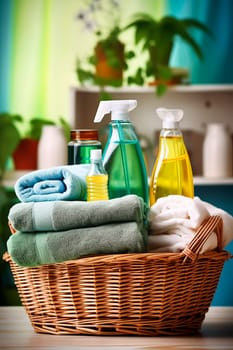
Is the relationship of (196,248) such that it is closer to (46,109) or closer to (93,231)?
(93,231)

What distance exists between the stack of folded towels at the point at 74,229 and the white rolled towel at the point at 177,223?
0.02 metres

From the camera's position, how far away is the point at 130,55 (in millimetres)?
2941

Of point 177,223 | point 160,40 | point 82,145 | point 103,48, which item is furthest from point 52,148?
point 177,223

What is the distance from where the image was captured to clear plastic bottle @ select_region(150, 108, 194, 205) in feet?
3.63

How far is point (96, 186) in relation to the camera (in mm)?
1054

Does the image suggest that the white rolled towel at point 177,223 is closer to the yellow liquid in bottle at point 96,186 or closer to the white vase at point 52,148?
the yellow liquid in bottle at point 96,186

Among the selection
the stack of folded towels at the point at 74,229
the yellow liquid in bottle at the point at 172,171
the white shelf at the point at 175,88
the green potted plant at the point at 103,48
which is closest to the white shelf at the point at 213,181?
the white shelf at the point at 175,88

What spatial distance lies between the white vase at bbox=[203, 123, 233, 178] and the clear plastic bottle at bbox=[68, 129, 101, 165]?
180 cm

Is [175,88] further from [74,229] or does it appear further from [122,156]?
[74,229]

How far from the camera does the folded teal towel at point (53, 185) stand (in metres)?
1.03

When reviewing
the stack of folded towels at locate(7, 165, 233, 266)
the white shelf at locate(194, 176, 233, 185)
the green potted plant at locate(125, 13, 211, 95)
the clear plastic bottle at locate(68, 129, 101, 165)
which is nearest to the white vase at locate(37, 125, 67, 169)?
the green potted plant at locate(125, 13, 211, 95)

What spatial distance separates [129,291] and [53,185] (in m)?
0.18

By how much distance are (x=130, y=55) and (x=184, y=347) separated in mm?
2125

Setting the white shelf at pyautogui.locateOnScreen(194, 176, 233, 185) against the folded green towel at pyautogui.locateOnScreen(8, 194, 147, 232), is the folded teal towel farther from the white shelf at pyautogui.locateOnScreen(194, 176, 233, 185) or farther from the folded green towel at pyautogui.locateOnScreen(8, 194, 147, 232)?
the white shelf at pyautogui.locateOnScreen(194, 176, 233, 185)
